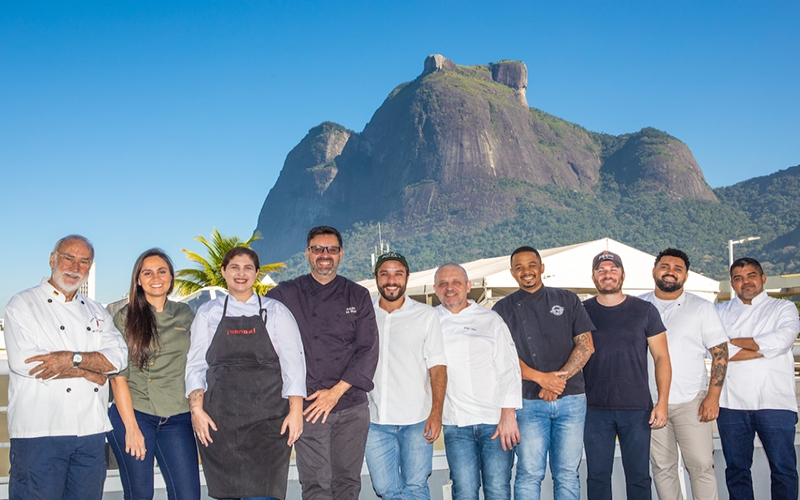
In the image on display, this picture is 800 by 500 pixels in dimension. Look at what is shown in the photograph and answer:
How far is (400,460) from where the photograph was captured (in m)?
3.39

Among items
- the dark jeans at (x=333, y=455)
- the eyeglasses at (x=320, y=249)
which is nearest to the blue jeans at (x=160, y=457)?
the dark jeans at (x=333, y=455)

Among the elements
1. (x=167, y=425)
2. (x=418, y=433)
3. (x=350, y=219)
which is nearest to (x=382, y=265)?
(x=418, y=433)

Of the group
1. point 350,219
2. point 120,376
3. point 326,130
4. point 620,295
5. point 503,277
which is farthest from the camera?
point 326,130

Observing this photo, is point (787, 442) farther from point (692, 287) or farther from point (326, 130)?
point (326, 130)

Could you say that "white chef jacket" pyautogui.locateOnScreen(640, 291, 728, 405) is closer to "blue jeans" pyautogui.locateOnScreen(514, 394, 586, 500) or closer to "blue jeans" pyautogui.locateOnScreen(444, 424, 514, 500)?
"blue jeans" pyautogui.locateOnScreen(514, 394, 586, 500)

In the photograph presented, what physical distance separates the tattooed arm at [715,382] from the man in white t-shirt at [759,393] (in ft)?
0.87

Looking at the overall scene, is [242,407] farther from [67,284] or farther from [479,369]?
[479,369]

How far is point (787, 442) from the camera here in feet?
12.5

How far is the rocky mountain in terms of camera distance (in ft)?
418

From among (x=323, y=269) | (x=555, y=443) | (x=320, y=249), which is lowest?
(x=555, y=443)

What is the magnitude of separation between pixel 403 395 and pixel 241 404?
2.71ft

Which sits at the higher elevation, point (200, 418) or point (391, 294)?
point (391, 294)

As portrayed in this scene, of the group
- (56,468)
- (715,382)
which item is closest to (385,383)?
(56,468)

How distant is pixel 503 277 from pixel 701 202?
421 feet
